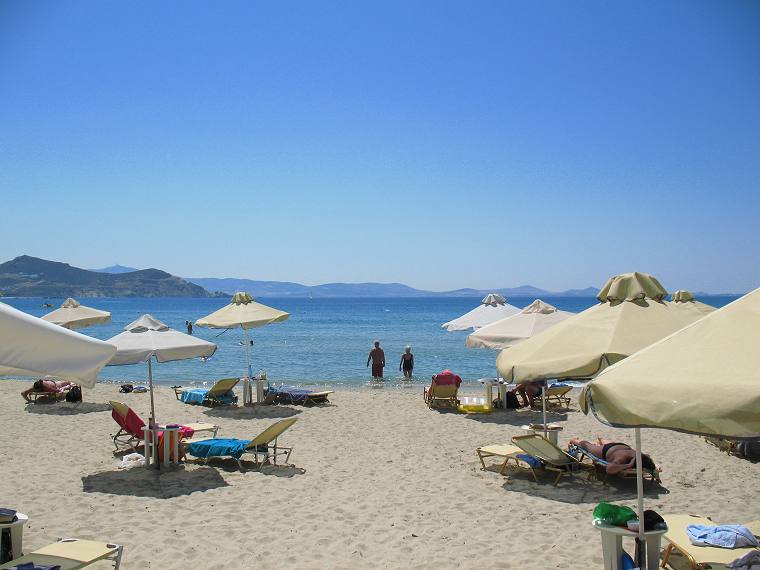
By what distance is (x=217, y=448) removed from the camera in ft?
29.1

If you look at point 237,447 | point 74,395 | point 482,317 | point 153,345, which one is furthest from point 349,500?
point 74,395

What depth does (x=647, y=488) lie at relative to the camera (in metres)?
7.89

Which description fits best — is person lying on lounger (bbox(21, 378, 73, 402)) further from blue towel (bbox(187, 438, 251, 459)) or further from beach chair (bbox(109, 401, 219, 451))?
blue towel (bbox(187, 438, 251, 459))

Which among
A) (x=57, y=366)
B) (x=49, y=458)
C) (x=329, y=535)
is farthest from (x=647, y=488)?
(x=49, y=458)

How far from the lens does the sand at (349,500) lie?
5867 mm

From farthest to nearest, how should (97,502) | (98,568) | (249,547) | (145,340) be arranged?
(145,340)
(97,502)
(249,547)
(98,568)

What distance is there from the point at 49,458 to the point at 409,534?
601cm

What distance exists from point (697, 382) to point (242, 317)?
1135 cm

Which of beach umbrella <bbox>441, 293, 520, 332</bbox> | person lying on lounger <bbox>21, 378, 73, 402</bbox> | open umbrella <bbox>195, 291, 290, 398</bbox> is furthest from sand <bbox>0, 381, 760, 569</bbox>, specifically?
beach umbrella <bbox>441, 293, 520, 332</bbox>

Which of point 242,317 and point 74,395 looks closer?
point 242,317

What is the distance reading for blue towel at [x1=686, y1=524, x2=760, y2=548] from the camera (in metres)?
5.00

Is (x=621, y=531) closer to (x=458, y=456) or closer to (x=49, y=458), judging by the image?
(x=458, y=456)

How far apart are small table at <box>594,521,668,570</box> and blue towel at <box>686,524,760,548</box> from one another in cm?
52

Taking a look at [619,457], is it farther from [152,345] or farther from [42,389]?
[42,389]
